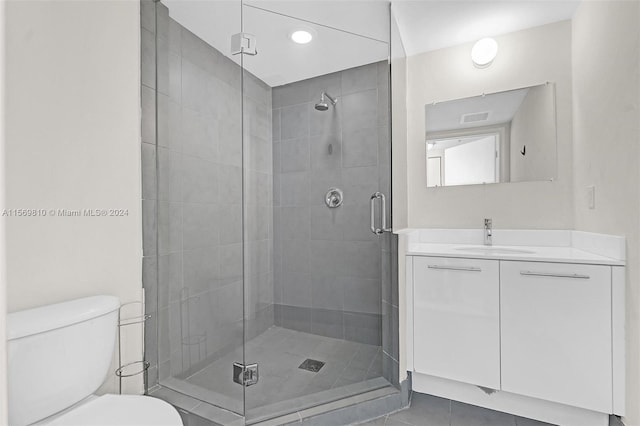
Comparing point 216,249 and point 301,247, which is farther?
point 301,247

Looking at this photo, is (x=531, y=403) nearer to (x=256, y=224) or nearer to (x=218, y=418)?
(x=218, y=418)

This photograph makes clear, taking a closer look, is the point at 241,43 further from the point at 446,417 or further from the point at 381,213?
the point at 446,417

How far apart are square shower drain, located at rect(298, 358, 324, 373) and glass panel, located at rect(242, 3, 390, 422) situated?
1 centimetres

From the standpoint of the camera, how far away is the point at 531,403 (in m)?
1.62

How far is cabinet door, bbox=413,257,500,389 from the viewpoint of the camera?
1.63 m

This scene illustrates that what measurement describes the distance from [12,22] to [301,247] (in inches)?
71.9

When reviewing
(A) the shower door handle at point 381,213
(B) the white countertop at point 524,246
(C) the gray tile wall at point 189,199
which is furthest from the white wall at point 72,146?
(B) the white countertop at point 524,246

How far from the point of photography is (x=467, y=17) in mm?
1928

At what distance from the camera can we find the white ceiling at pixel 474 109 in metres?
2.09

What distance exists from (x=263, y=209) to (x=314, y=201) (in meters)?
0.39

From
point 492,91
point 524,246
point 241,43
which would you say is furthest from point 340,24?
point 524,246

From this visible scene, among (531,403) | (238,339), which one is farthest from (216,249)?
(531,403)

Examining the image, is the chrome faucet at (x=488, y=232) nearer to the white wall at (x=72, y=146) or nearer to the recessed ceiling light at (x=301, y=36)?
the recessed ceiling light at (x=301, y=36)

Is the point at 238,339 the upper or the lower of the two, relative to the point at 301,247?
lower
